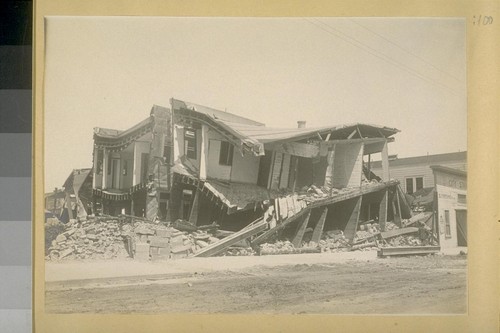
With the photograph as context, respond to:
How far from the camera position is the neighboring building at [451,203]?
1.66 m

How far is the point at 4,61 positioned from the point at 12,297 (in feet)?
2.73

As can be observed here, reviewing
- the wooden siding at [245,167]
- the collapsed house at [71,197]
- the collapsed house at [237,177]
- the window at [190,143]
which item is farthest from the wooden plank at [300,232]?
the collapsed house at [71,197]

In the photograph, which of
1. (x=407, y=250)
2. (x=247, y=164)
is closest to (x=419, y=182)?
(x=407, y=250)

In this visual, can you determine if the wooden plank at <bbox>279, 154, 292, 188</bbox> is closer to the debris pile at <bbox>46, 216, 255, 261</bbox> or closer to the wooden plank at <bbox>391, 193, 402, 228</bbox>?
the debris pile at <bbox>46, 216, 255, 261</bbox>

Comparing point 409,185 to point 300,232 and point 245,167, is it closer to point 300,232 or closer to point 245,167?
point 300,232

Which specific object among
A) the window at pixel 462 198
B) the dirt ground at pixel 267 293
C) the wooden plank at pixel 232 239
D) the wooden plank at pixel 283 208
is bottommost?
the dirt ground at pixel 267 293

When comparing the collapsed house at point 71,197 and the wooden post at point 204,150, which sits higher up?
the wooden post at point 204,150

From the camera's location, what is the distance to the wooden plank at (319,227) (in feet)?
5.56

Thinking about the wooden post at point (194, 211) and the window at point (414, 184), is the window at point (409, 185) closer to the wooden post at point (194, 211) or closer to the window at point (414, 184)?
the window at point (414, 184)

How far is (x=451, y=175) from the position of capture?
1662 mm

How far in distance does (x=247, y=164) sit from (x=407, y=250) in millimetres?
647

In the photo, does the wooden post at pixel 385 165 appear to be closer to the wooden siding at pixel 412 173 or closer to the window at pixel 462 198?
the wooden siding at pixel 412 173

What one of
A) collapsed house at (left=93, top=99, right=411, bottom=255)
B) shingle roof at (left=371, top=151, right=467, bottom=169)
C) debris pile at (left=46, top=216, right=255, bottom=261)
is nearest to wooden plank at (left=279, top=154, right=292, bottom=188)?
collapsed house at (left=93, top=99, right=411, bottom=255)

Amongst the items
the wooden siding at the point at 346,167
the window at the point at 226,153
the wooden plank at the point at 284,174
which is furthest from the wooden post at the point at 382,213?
the window at the point at 226,153
